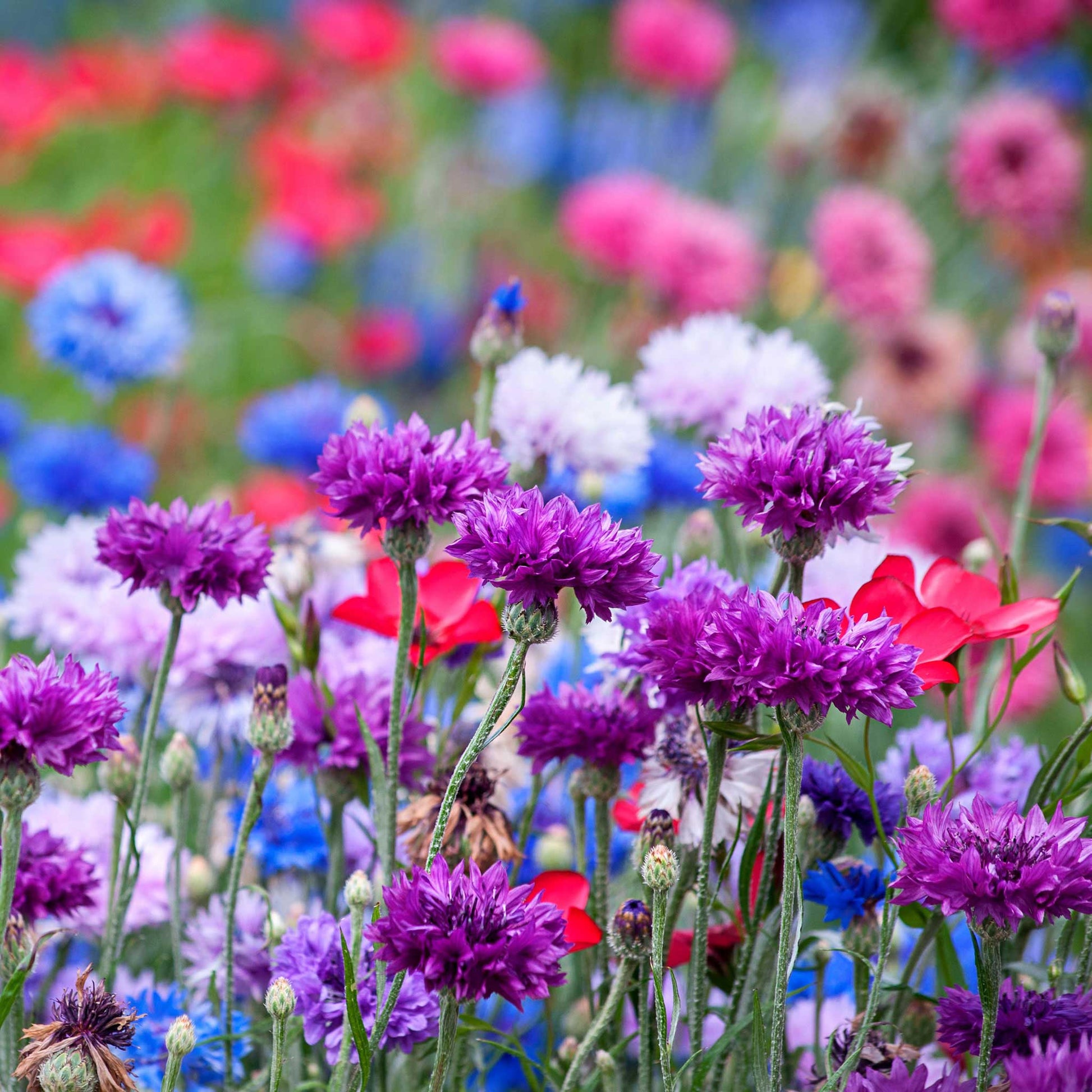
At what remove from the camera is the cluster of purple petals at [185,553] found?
2.07 feet

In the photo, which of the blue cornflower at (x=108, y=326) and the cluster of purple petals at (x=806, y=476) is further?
the blue cornflower at (x=108, y=326)

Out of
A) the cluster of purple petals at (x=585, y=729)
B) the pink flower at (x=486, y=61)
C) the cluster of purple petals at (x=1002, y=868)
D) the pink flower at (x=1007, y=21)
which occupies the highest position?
the pink flower at (x=486, y=61)

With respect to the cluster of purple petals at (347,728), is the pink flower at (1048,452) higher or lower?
higher

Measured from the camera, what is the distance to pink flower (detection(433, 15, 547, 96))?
7.79 ft

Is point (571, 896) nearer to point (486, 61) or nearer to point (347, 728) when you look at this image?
point (347, 728)

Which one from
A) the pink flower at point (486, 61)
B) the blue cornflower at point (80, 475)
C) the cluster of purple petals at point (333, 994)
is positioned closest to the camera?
the cluster of purple petals at point (333, 994)

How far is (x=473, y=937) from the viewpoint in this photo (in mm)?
507

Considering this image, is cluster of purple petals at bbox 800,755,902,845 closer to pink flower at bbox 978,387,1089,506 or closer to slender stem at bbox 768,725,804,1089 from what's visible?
slender stem at bbox 768,725,804,1089

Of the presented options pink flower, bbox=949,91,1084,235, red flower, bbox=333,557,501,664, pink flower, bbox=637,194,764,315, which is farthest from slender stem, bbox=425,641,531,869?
pink flower, bbox=949,91,1084,235

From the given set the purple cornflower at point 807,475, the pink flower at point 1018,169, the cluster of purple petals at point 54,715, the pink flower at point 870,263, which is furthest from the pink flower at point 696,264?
the cluster of purple petals at point 54,715

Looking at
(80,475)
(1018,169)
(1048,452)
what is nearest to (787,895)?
(80,475)

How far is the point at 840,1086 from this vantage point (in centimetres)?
56

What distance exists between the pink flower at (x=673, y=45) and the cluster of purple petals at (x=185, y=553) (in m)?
2.01

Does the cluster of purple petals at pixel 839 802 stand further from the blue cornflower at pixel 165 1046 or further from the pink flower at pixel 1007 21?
the pink flower at pixel 1007 21
